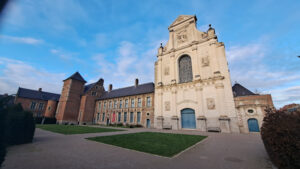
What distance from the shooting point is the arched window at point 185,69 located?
20966 mm

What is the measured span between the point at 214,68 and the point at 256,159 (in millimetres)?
15375

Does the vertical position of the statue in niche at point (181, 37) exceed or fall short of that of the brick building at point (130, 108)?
it exceeds it

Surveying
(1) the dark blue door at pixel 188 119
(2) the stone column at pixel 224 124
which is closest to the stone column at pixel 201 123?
(1) the dark blue door at pixel 188 119

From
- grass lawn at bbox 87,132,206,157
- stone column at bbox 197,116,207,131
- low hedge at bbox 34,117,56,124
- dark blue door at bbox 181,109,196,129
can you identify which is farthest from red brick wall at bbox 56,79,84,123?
stone column at bbox 197,116,207,131

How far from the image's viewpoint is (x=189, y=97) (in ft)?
63.9

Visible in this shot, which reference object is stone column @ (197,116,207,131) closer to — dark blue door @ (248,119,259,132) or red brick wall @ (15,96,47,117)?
dark blue door @ (248,119,259,132)

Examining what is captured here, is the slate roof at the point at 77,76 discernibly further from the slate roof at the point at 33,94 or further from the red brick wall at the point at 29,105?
the red brick wall at the point at 29,105

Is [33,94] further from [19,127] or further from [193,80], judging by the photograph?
[193,80]

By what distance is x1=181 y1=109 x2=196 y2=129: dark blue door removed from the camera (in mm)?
18609

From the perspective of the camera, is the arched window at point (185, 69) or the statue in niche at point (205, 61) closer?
the statue in niche at point (205, 61)

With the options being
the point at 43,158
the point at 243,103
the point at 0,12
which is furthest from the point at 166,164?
the point at 243,103

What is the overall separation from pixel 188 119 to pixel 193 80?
6.34 meters

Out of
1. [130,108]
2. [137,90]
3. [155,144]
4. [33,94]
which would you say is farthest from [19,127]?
[33,94]

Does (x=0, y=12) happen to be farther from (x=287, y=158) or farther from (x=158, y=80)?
(x=158, y=80)
